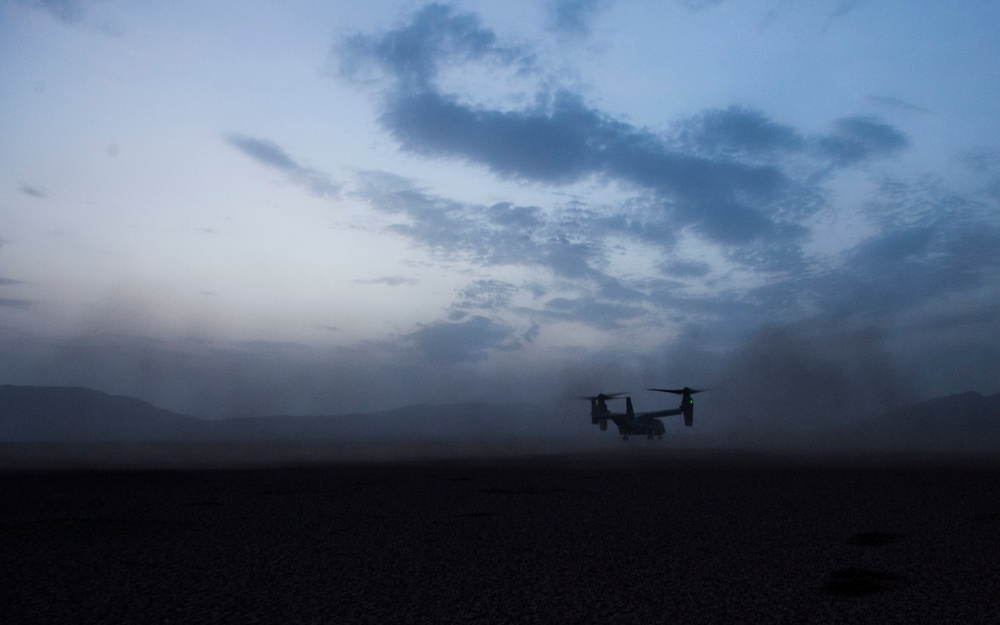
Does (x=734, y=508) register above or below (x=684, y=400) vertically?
below

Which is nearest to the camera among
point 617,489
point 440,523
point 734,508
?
point 440,523

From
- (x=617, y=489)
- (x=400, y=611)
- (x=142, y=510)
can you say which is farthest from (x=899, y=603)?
(x=142, y=510)

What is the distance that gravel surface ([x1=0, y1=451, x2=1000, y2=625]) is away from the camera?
11875mm

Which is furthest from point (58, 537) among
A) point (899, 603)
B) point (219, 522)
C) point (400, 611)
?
point (899, 603)

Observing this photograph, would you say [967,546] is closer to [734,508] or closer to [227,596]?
[734,508]

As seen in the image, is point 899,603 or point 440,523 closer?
point 899,603

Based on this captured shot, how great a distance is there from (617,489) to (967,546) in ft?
49.0

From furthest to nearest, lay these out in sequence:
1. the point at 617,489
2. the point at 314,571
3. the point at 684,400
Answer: the point at 684,400, the point at 617,489, the point at 314,571

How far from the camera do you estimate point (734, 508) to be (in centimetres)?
2345

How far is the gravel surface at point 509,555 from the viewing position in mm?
11875

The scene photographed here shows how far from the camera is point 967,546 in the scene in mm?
16484

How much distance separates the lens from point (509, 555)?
16.3 m

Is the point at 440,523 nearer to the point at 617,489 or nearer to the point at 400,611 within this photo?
the point at 400,611

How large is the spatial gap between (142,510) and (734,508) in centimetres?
2092
